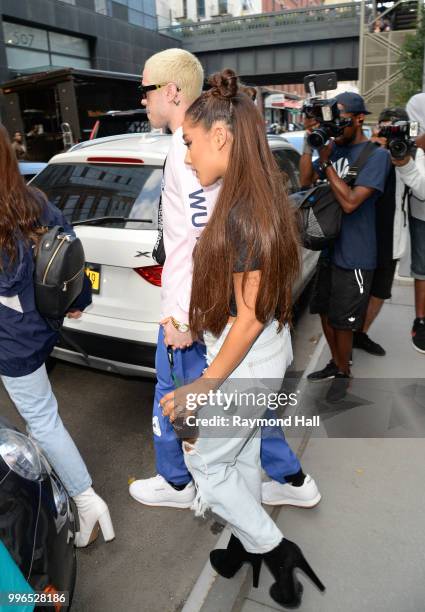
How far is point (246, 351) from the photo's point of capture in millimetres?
1649

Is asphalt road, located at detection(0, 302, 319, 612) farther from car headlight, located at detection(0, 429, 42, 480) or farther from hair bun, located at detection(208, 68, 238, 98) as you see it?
hair bun, located at detection(208, 68, 238, 98)

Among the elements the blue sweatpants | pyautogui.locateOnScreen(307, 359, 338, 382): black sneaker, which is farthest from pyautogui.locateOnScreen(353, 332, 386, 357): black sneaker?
the blue sweatpants

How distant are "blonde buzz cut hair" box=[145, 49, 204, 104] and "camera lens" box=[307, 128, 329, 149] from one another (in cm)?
113

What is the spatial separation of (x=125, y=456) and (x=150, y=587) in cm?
101

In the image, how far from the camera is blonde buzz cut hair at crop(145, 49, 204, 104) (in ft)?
6.79

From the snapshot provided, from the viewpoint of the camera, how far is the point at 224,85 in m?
1.55

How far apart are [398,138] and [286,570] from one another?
2648 millimetres

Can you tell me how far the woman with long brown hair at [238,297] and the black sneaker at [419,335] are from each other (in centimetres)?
263

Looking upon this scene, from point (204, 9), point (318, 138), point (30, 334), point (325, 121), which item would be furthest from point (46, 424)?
point (204, 9)

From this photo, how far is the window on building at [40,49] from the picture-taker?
23844 mm

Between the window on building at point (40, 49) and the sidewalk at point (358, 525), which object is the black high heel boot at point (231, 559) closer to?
the sidewalk at point (358, 525)

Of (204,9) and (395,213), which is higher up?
(204,9)

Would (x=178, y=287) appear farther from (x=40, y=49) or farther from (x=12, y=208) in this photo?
(x=40, y=49)

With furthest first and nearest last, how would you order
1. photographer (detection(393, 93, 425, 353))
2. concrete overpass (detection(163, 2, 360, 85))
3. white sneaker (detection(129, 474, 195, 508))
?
concrete overpass (detection(163, 2, 360, 85))
photographer (detection(393, 93, 425, 353))
white sneaker (detection(129, 474, 195, 508))
